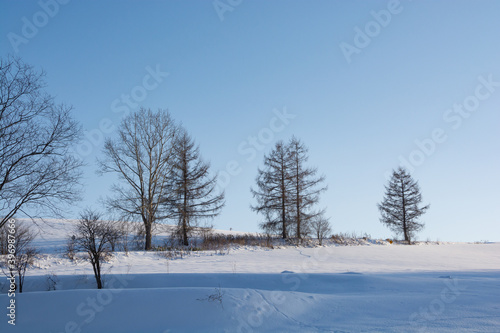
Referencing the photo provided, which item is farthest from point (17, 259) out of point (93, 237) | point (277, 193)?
point (277, 193)

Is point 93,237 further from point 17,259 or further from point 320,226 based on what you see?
point 320,226

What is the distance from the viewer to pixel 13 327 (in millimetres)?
5238

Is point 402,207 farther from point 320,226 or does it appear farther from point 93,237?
point 93,237

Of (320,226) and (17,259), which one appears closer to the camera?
(17,259)

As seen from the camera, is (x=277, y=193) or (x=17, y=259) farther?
(x=277, y=193)

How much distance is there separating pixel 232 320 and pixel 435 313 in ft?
10.2

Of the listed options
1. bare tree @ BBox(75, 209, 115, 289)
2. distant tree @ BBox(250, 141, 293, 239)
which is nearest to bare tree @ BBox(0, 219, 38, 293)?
bare tree @ BBox(75, 209, 115, 289)

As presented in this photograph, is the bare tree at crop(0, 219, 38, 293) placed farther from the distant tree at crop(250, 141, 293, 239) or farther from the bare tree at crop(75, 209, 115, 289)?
the distant tree at crop(250, 141, 293, 239)

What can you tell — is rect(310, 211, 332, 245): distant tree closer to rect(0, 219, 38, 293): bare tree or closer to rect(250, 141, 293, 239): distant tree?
rect(250, 141, 293, 239): distant tree

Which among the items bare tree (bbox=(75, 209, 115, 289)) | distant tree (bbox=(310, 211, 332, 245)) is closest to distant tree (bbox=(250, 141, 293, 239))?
distant tree (bbox=(310, 211, 332, 245))

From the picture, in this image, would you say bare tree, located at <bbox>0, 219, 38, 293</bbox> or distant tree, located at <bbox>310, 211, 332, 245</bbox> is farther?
distant tree, located at <bbox>310, 211, 332, 245</bbox>

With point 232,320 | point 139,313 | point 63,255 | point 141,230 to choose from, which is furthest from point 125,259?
point 232,320

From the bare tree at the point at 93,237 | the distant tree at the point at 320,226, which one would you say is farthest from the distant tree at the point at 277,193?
the bare tree at the point at 93,237

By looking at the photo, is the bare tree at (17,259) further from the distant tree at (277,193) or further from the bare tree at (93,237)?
the distant tree at (277,193)
